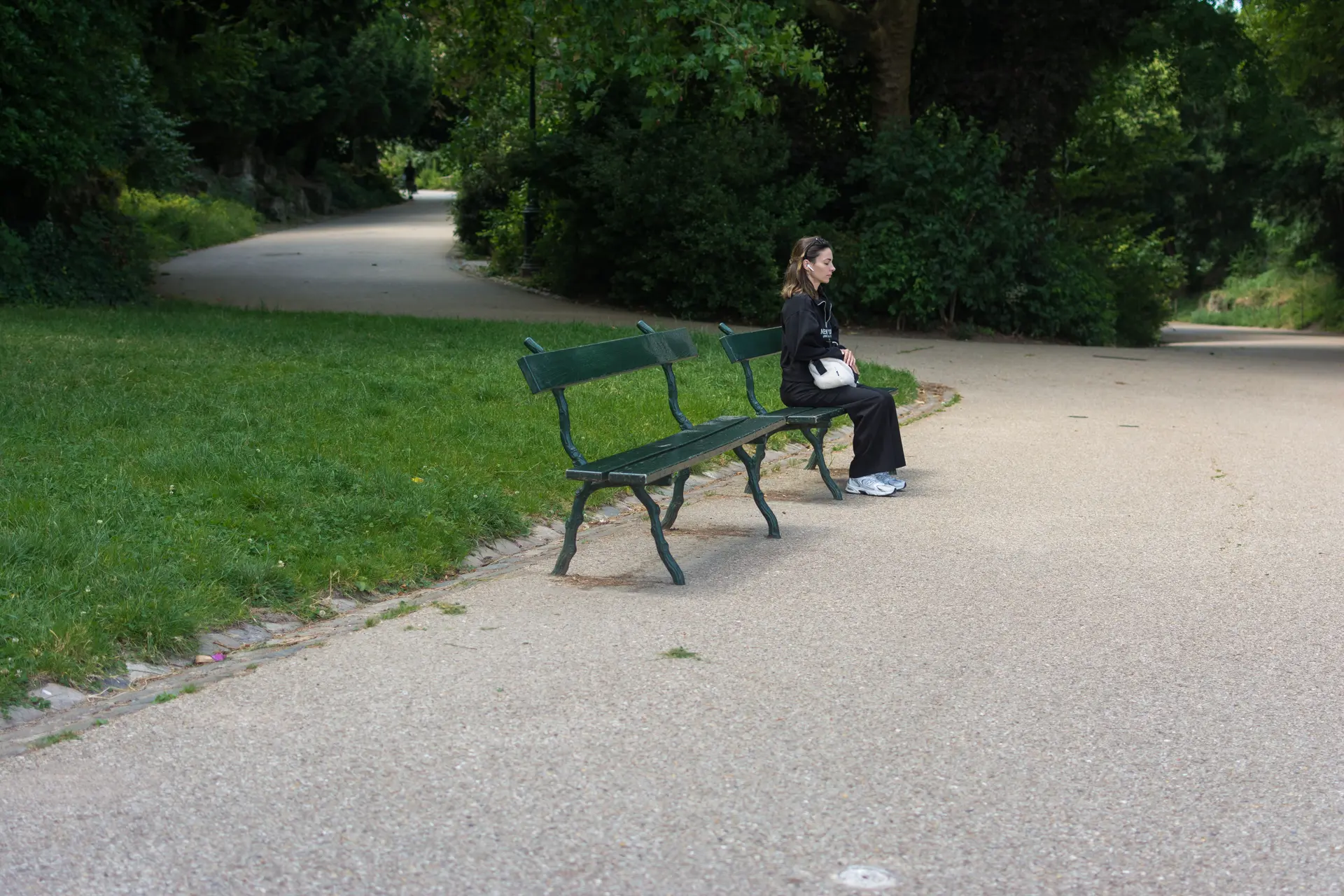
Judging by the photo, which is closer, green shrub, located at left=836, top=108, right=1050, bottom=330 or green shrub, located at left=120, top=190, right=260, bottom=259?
green shrub, located at left=836, top=108, right=1050, bottom=330

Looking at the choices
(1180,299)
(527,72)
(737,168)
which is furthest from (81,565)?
(1180,299)

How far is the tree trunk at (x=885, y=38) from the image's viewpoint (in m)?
21.6

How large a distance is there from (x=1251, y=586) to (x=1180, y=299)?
185 ft

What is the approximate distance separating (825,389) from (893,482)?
2.27 feet

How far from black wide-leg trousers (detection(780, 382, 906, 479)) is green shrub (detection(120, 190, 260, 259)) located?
22.5m

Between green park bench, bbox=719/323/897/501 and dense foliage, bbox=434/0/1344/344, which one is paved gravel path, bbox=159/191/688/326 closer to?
dense foliage, bbox=434/0/1344/344

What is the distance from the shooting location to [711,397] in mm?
Result: 11633

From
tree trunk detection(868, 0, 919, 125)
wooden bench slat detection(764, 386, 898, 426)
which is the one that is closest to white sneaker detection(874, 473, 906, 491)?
wooden bench slat detection(764, 386, 898, 426)

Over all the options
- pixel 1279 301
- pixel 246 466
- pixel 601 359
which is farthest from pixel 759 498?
pixel 1279 301

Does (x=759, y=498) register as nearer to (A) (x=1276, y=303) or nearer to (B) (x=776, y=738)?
(B) (x=776, y=738)

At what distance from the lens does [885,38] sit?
21.8 meters

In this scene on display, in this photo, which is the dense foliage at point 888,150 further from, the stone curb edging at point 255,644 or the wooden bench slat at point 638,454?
the stone curb edging at point 255,644

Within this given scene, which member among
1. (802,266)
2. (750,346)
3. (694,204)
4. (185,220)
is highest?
(694,204)

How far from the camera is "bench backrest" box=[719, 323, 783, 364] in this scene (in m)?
8.86
